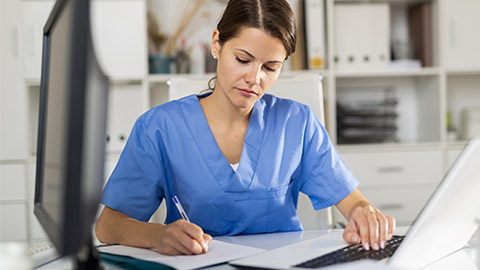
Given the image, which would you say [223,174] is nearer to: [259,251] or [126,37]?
[259,251]

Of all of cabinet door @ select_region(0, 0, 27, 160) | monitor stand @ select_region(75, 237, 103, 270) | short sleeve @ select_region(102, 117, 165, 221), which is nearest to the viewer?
monitor stand @ select_region(75, 237, 103, 270)

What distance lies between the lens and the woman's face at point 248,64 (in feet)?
3.73

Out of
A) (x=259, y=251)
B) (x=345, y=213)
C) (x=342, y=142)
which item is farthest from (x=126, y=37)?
(x=259, y=251)

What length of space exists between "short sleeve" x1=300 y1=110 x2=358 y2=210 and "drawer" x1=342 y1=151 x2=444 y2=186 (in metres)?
1.38

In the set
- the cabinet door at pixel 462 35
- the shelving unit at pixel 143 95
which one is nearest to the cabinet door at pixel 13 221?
the shelving unit at pixel 143 95

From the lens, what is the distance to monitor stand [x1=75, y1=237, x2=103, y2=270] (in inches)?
24.9

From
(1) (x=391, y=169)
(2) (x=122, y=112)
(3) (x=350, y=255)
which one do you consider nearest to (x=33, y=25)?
(2) (x=122, y=112)

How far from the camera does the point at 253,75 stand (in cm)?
114

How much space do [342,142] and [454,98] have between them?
837mm

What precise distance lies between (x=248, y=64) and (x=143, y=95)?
1544 millimetres

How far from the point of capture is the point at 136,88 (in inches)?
105

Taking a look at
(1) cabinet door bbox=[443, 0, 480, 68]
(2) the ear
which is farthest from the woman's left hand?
(1) cabinet door bbox=[443, 0, 480, 68]

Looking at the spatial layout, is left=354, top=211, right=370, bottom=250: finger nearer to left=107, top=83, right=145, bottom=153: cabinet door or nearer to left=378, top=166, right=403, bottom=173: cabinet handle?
left=378, top=166, right=403, bottom=173: cabinet handle

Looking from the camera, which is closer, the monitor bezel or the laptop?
the monitor bezel
